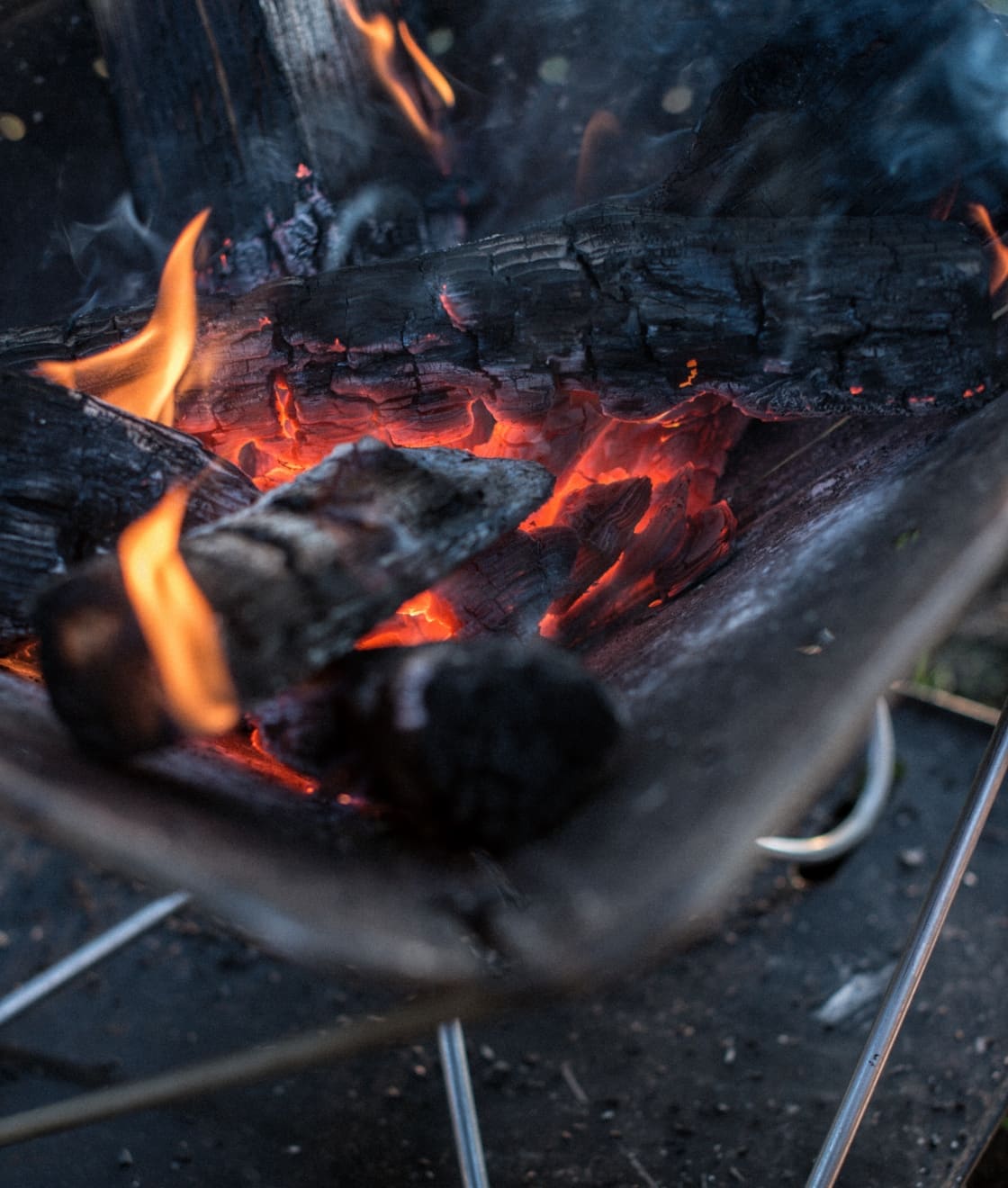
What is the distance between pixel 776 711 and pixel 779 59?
1.01 meters

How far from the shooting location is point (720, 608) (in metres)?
0.99

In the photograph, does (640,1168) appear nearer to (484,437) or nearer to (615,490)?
(615,490)

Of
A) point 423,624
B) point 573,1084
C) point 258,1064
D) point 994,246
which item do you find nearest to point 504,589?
→ point 423,624

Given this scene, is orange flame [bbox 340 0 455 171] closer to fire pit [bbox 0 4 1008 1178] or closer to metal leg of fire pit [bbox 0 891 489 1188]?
A: fire pit [bbox 0 4 1008 1178]

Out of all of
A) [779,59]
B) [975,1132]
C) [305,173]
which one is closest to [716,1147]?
[975,1132]

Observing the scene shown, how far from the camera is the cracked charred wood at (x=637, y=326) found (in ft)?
3.84

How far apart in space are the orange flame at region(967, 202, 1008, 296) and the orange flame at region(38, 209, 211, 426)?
106 cm

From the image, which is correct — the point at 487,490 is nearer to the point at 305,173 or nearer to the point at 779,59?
the point at 779,59

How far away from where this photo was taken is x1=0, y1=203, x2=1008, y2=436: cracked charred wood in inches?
46.1

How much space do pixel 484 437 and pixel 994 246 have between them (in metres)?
0.72

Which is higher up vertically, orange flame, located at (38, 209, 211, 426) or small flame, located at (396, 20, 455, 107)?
→ small flame, located at (396, 20, 455, 107)

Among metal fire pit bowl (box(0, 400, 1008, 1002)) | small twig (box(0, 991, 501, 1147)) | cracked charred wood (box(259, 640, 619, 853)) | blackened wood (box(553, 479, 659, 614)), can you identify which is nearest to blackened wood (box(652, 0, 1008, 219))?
blackened wood (box(553, 479, 659, 614))

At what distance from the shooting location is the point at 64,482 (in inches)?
40.5

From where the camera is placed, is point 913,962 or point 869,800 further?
point 869,800
